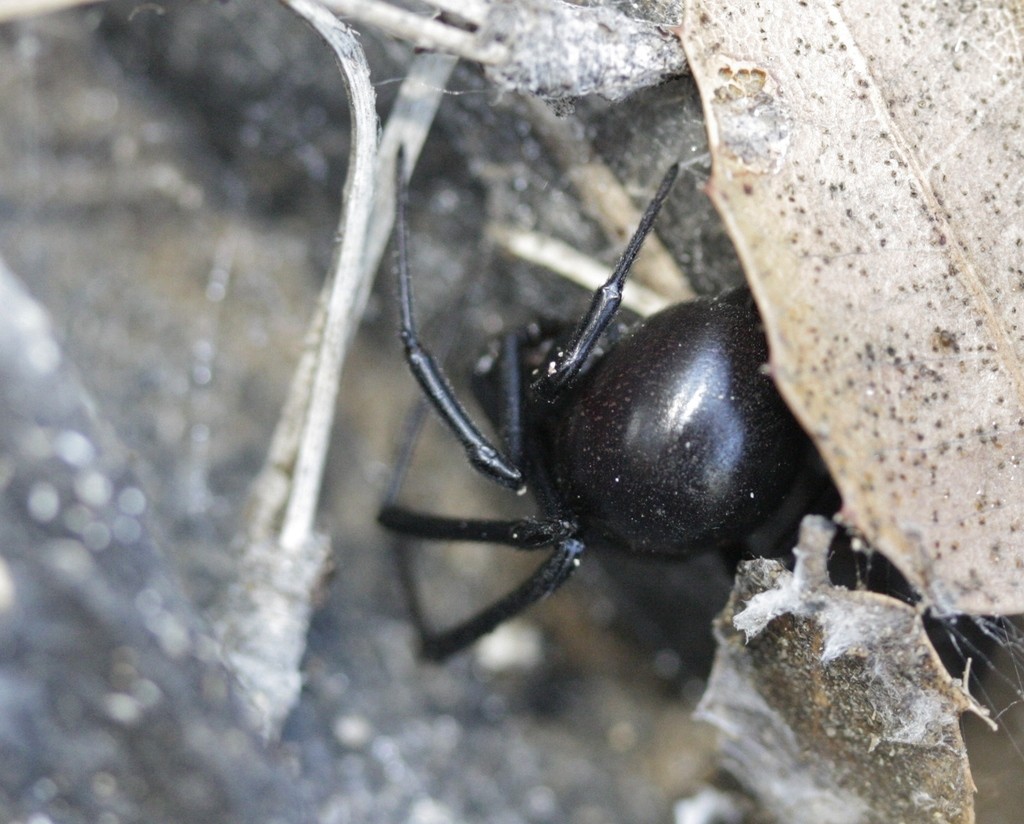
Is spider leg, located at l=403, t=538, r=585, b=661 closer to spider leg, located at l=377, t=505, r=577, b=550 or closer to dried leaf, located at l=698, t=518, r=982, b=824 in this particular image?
spider leg, located at l=377, t=505, r=577, b=550

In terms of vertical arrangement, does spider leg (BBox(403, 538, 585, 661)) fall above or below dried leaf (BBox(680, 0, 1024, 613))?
below

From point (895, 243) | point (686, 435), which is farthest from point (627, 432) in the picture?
point (895, 243)

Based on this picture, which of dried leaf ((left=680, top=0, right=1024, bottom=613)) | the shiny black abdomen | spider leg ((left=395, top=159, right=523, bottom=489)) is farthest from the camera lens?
spider leg ((left=395, top=159, right=523, bottom=489))

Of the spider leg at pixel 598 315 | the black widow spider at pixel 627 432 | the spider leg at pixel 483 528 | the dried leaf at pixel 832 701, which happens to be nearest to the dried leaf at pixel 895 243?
the dried leaf at pixel 832 701

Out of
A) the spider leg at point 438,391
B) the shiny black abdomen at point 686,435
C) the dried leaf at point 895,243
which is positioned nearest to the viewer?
the dried leaf at point 895,243

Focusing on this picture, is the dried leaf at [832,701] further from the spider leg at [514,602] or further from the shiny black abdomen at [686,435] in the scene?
the spider leg at [514,602]

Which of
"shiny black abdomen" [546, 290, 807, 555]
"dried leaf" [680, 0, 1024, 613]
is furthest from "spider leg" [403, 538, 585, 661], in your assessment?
"dried leaf" [680, 0, 1024, 613]

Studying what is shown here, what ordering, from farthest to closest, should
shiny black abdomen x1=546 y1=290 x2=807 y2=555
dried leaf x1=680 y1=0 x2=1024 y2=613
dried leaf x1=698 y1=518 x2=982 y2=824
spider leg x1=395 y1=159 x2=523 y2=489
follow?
spider leg x1=395 y1=159 x2=523 y2=489
shiny black abdomen x1=546 y1=290 x2=807 y2=555
dried leaf x1=698 y1=518 x2=982 y2=824
dried leaf x1=680 y1=0 x2=1024 y2=613
